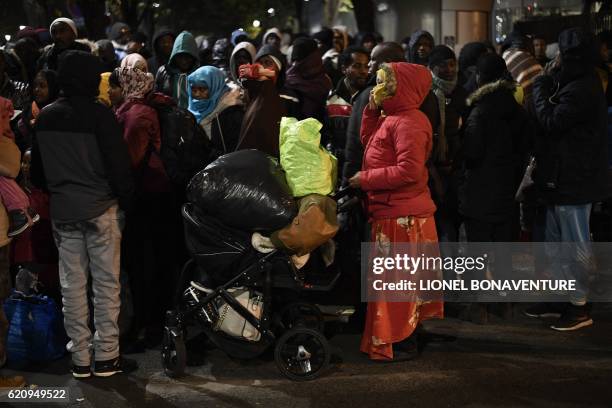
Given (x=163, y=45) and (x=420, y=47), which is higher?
(x=163, y=45)

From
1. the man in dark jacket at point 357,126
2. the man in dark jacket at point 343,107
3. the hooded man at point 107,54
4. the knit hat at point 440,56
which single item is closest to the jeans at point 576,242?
the man in dark jacket at point 357,126

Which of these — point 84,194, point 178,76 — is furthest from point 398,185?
point 178,76

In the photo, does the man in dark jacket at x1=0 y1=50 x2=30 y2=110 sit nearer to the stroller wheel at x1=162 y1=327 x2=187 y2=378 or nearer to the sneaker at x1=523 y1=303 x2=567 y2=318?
the stroller wheel at x1=162 y1=327 x2=187 y2=378

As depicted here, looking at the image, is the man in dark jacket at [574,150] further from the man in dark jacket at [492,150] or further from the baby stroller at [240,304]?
the baby stroller at [240,304]

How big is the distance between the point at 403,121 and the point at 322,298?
228 centimetres

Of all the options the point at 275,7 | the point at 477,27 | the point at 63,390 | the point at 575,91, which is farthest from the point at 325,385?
the point at 275,7

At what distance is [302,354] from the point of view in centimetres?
598

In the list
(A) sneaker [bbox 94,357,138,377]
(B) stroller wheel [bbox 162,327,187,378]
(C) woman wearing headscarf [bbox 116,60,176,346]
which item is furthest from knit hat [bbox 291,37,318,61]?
(A) sneaker [bbox 94,357,138,377]

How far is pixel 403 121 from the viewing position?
6059mm

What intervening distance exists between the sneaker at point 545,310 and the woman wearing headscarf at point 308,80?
264cm

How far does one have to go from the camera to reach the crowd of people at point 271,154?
231 inches

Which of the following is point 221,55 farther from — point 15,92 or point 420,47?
point 15,92

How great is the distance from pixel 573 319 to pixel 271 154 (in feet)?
9.01

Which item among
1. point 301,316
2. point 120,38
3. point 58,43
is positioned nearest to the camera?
point 301,316
